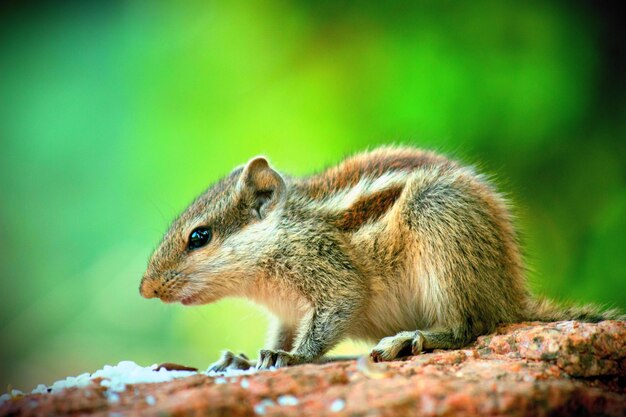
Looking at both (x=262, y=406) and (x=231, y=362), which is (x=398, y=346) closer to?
(x=231, y=362)

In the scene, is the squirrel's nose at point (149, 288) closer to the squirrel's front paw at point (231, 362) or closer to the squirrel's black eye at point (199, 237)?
the squirrel's black eye at point (199, 237)

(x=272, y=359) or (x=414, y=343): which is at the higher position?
(x=272, y=359)

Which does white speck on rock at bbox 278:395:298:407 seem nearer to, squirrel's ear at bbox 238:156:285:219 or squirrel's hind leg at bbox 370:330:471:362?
squirrel's hind leg at bbox 370:330:471:362

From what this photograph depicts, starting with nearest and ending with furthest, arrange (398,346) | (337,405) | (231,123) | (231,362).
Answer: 1. (337,405)
2. (398,346)
3. (231,362)
4. (231,123)

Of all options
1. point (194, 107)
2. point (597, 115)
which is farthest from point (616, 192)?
point (194, 107)

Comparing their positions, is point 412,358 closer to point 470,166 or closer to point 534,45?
point 470,166

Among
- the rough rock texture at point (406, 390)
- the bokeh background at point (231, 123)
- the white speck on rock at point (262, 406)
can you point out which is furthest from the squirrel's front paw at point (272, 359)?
the bokeh background at point (231, 123)

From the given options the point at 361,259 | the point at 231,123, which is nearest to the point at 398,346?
the point at 361,259
